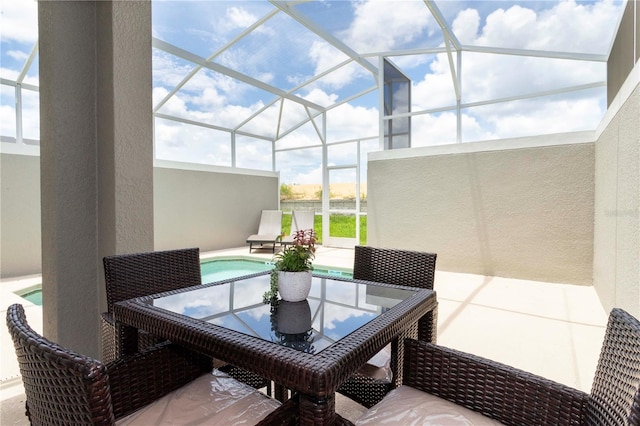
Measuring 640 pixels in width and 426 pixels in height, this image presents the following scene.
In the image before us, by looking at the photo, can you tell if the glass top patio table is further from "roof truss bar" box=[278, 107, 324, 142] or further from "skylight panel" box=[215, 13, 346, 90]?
"roof truss bar" box=[278, 107, 324, 142]

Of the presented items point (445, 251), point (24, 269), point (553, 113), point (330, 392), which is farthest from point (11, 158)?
point (553, 113)

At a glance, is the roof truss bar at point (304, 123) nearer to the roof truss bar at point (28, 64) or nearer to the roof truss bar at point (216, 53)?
the roof truss bar at point (216, 53)

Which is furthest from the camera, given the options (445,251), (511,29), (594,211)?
(445,251)

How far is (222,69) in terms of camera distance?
7.16m

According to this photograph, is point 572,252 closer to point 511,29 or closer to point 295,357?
point 511,29

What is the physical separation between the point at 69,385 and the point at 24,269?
730 cm

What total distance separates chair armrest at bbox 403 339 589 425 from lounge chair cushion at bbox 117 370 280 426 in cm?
61

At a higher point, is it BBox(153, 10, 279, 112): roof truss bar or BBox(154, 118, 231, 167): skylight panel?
BBox(153, 10, 279, 112): roof truss bar

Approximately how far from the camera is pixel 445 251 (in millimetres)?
6383

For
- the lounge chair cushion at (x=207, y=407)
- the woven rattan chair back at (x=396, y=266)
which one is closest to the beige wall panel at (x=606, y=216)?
the woven rattan chair back at (x=396, y=266)

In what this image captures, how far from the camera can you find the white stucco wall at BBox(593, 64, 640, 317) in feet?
8.64

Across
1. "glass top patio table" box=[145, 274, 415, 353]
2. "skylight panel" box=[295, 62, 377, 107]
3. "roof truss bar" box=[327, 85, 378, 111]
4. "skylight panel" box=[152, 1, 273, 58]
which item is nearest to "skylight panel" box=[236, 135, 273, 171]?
"skylight panel" box=[295, 62, 377, 107]

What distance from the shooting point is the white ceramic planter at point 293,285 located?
154cm

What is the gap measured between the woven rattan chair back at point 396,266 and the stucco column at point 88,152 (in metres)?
1.56
